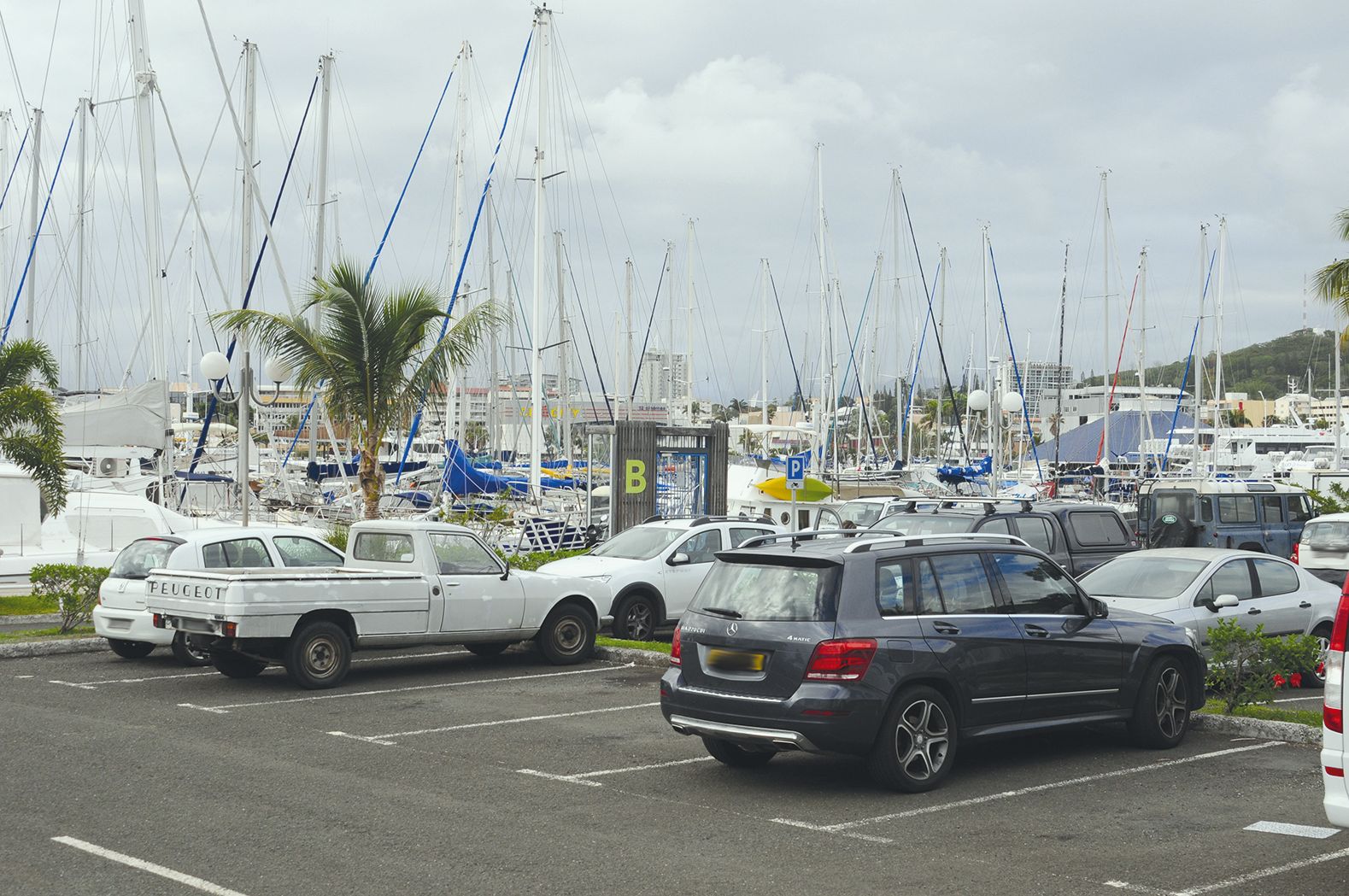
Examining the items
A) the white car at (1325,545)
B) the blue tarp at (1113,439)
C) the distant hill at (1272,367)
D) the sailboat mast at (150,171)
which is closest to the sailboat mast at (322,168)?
the sailboat mast at (150,171)

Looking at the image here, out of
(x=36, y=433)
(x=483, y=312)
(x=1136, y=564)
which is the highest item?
(x=483, y=312)

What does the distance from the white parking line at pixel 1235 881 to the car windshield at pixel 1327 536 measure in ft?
57.7

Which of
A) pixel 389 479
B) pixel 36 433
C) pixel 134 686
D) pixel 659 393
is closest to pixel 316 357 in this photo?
pixel 36 433

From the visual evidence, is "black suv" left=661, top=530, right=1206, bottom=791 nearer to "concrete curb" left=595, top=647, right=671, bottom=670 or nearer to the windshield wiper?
the windshield wiper

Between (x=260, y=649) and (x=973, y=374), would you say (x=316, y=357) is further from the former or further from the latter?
(x=973, y=374)

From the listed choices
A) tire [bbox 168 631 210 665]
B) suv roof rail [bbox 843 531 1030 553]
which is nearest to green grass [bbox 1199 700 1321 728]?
suv roof rail [bbox 843 531 1030 553]

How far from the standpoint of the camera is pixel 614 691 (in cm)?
1357

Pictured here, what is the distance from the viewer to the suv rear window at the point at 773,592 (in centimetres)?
892

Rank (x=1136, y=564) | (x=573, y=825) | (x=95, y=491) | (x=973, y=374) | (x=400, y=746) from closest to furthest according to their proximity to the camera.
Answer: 1. (x=573, y=825)
2. (x=400, y=746)
3. (x=1136, y=564)
4. (x=95, y=491)
5. (x=973, y=374)

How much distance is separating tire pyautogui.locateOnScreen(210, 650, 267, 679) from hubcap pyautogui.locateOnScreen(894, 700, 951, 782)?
7.92 m

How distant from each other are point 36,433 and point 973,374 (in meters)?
52.7

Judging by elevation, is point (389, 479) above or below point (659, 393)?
below

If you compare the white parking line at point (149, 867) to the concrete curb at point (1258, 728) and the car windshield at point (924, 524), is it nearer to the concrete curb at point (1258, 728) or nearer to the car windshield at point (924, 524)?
the concrete curb at point (1258, 728)

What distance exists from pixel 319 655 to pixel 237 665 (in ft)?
4.40
